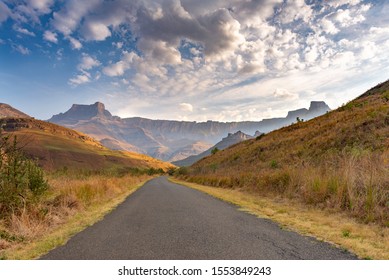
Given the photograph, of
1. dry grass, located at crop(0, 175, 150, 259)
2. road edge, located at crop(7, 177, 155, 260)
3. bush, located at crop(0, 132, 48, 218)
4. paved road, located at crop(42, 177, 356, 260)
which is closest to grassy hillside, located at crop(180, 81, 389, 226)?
paved road, located at crop(42, 177, 356, 260)

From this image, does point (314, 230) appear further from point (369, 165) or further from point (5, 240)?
point (5, 240)

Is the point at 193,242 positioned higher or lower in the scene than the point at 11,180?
lower

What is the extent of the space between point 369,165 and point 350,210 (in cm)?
200

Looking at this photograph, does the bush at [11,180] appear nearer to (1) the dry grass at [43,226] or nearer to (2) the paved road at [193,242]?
(1) the dry grass at [43,226]

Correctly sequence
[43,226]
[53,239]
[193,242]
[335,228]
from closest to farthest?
[193,242] → [53,239] → [335,228] → [43,226]

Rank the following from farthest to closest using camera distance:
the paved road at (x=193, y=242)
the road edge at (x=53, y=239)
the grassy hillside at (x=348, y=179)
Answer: the grassy hillside at (x=348, y=179)
the road edge at (x=53, y=239)
the paved road at (x=193, y=242)

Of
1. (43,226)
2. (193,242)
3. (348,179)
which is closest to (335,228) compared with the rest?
(348,179)

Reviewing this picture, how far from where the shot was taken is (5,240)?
6.75 metres

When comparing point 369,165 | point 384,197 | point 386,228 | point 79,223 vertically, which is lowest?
point 79,223

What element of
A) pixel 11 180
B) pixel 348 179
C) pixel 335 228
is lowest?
pixel 335 228

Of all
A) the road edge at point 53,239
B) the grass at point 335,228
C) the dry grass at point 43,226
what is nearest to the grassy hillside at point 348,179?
the grass at point 335,228

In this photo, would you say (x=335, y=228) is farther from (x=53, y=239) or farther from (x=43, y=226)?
(x=43, y=226)

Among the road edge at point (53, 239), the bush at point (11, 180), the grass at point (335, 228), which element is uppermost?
the bush at point (11, 180)
